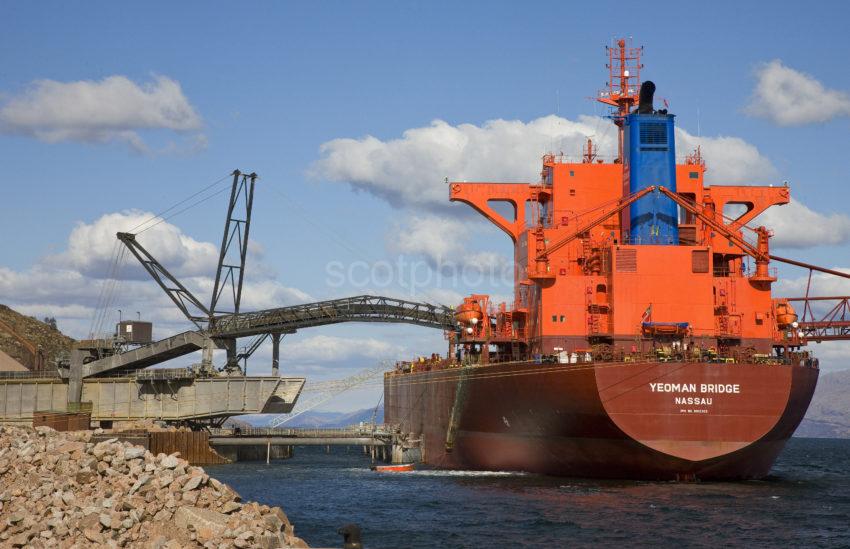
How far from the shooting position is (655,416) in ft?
121

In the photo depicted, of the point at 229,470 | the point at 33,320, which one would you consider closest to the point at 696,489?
the point at 229,470

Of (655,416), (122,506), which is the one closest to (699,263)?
(655,416)

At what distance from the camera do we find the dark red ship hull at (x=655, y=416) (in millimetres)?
36906

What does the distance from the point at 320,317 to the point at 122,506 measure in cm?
4006

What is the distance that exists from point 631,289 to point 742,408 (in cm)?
647

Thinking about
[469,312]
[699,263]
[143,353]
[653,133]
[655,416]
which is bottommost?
[655,416]

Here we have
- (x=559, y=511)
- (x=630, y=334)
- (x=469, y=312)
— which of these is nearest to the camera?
(x=559, y=511)

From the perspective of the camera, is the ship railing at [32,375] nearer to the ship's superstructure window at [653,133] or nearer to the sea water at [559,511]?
the sea water at [559,511]

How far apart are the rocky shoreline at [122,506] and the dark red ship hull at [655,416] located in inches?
686

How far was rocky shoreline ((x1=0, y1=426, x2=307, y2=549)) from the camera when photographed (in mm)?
21047

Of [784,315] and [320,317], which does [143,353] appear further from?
[784,315]

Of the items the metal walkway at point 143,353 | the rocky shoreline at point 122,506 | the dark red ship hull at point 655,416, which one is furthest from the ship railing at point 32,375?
the rocky shoreline at point 122,506

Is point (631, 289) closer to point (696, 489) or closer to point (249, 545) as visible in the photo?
point (696, 489)

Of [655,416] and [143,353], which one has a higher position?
[143,353]
